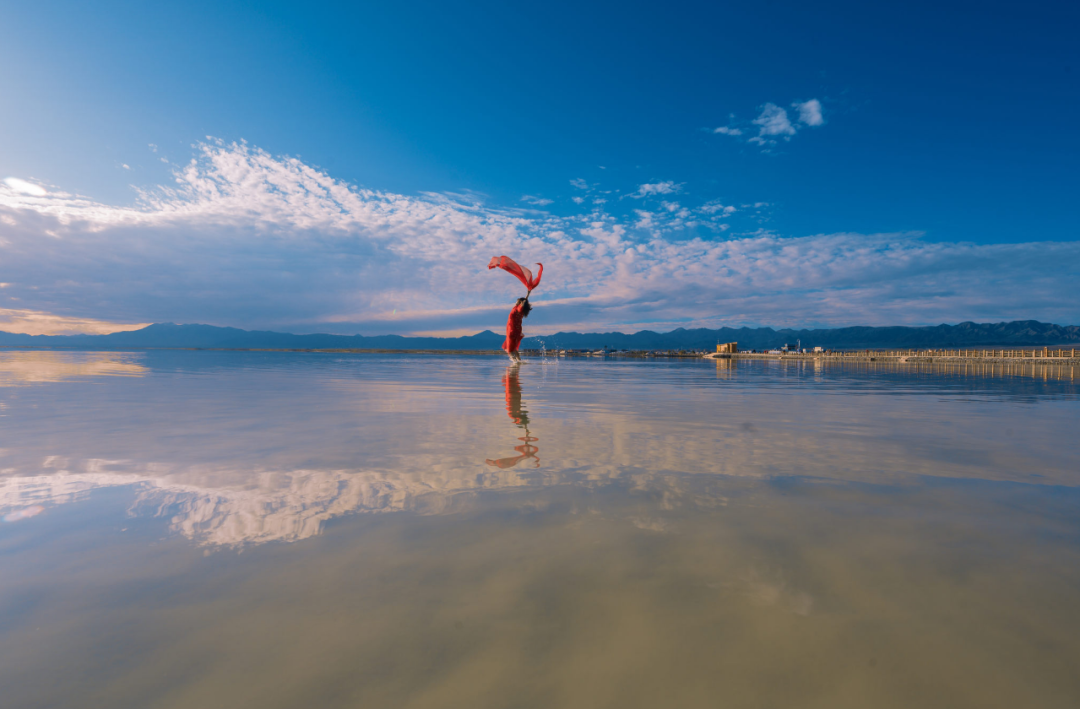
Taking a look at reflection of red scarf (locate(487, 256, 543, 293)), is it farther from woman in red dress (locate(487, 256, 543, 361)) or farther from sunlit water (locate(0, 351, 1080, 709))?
sunlit water (locate(0, 351, 1080, 709))

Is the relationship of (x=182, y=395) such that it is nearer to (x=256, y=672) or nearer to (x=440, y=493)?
(x=440, y=493)

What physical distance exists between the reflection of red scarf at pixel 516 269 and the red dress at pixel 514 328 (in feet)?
4.95

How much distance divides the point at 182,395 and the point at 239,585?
14.3 metres

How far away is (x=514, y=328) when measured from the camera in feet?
106

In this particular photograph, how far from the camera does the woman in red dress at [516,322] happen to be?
3112 centimetres

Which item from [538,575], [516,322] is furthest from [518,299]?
[538,575]

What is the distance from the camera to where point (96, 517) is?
456 centimetres

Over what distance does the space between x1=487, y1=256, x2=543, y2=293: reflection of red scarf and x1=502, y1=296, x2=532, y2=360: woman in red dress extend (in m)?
1.07

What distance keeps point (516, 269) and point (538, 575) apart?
27.7m

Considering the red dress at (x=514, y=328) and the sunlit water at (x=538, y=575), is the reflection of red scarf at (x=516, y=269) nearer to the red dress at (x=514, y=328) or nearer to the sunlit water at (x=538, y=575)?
the red dress at (x=514, y=328)

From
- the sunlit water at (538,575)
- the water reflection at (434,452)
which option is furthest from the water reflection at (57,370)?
the sunlit water at (538,575)

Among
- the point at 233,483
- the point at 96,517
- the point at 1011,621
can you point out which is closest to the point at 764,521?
the point at 1011,621

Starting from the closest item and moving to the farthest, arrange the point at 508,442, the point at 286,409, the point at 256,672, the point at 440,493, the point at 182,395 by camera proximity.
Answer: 1. the point at 256,672
2. the point at 440,493
3. the point at 508,442
4. the point at 286,409
5. the point at 182,395

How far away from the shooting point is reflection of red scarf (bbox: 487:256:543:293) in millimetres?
29984
